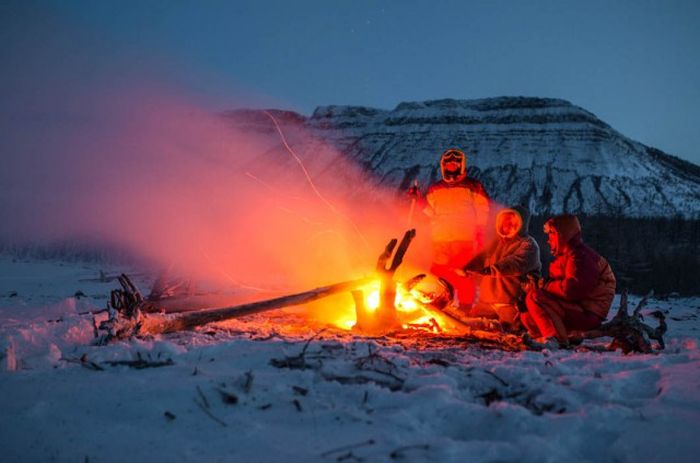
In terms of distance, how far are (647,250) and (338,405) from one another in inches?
1475

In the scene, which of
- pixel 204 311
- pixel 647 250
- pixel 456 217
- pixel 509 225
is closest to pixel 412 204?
pixel 456 217

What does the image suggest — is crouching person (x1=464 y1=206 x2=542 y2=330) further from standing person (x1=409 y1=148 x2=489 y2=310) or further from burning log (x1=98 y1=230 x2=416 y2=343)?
burning log (x1=98 y1=230 x2=416 y2=343)

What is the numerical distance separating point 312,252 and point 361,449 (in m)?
11.2

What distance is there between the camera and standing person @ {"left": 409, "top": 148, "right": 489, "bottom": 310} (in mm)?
8664

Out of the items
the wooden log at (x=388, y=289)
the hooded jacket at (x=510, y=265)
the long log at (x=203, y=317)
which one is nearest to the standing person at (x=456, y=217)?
the hooded jacket at (x=510, y=265)

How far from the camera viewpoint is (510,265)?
22.6 feet

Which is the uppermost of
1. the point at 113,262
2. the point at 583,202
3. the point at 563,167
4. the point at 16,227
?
the point at 563,167

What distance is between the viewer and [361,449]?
231 centimetres

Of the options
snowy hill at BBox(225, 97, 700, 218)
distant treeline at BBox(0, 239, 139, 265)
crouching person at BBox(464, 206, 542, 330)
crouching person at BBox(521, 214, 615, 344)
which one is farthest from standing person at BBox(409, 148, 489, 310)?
snowy hill at BBox(225, 97, 700, 218)

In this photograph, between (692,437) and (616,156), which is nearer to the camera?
(692,437)

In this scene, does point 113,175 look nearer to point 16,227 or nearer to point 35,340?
point 16,227

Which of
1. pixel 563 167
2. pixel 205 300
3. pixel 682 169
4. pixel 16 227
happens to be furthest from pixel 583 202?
pixel 16 227

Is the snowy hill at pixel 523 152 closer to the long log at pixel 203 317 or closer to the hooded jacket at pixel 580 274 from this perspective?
the hooded jacket at pixel 580 274

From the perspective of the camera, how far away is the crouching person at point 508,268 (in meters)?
6.91
